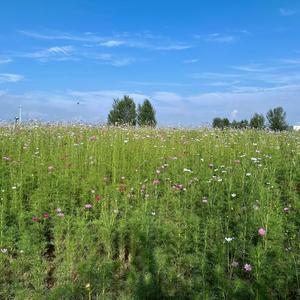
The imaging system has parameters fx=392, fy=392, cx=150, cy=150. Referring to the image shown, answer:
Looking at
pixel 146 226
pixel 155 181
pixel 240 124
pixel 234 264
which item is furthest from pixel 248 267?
pixel 240 124

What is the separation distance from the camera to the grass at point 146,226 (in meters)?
3.38

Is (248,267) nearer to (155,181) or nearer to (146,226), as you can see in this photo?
(146,226)

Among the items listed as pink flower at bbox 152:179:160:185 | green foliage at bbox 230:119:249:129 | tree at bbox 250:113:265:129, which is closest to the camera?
pink flower at bbox 152:179:160:185

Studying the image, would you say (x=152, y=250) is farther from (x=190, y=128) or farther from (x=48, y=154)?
(x=190, y=128)

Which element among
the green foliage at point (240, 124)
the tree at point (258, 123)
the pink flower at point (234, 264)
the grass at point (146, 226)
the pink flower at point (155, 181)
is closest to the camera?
the grass at point (146, 226)

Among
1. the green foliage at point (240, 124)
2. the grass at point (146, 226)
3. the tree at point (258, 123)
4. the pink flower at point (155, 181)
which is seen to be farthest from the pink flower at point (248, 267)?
the green foliage at point (240, 124)

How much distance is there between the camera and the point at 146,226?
4.02 meters

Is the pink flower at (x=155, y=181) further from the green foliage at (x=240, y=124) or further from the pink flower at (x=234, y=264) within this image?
the green foliage at (x=240, y=124)

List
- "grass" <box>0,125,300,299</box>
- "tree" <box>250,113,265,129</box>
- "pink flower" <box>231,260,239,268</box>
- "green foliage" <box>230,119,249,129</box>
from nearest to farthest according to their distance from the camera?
"grass" <box>0,125,300,299</box>, "pink flower" <box>231,260,239,268</box>, "tree" <box>250,113,265,129</box>, "green foliage" <box>230,119,249,129</box>

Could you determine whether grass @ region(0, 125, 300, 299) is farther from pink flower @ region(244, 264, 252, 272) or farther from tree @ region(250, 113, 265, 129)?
tree @ region(250, 113, 265, 129)

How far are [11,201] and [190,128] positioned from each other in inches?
281

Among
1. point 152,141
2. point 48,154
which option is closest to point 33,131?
point 48,154

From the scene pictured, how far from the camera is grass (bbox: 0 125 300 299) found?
11.1ft

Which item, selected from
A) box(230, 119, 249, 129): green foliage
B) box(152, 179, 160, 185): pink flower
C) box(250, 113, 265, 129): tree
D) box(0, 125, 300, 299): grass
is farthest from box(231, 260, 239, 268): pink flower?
box(230, 119, 249, 129): green foliage
